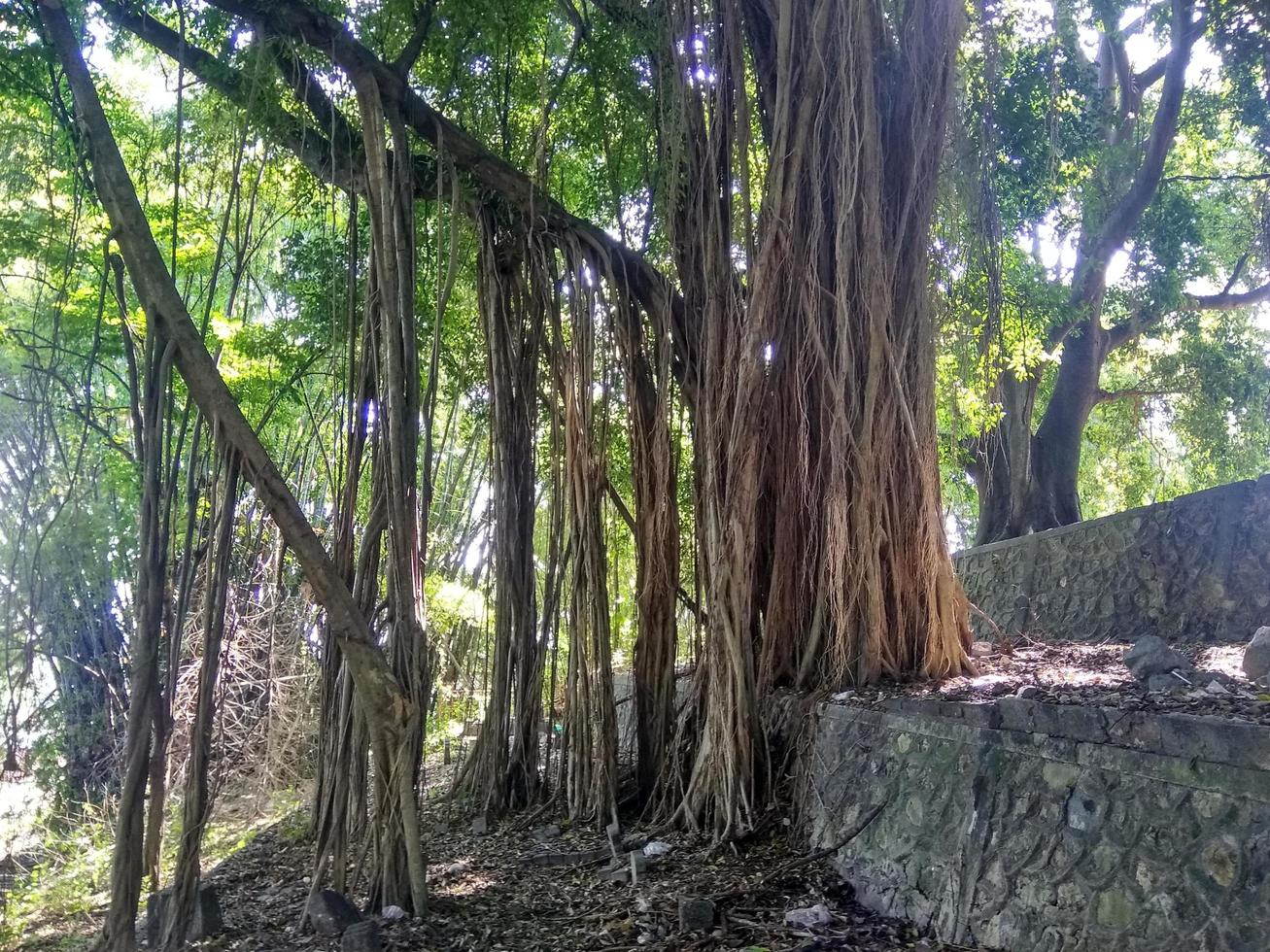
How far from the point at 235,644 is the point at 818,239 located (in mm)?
4924

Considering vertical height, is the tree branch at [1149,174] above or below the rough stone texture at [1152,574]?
above

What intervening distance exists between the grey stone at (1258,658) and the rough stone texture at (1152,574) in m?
1.41

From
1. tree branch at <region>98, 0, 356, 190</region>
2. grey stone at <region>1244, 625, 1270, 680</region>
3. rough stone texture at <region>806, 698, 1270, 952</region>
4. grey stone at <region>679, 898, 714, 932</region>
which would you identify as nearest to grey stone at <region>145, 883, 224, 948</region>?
grey stone at <region>679, 898, 714, 932</region>

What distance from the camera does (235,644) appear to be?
648 cm

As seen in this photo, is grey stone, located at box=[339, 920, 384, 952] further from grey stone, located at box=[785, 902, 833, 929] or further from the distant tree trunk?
the distant tree trunk

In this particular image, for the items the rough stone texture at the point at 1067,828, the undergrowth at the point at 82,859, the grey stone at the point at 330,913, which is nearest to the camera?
the rough stone texture at the point at 1067,828

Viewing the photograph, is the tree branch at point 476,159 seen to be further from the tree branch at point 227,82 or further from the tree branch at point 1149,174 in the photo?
the tree branch at point 1149,174

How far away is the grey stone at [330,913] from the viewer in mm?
2740

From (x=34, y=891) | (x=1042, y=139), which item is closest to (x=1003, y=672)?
(x=1042, y=139)

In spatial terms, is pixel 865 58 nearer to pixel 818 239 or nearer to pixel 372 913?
pixel 818 239

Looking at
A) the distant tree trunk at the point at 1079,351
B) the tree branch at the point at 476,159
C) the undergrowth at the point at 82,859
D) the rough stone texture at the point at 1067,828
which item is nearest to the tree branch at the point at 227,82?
the tree branch at the point at 476,159

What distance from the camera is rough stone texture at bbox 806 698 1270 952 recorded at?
5.94 ft

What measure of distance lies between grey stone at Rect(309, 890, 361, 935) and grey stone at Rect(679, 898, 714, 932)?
0.96 m

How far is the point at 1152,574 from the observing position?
446 cm
